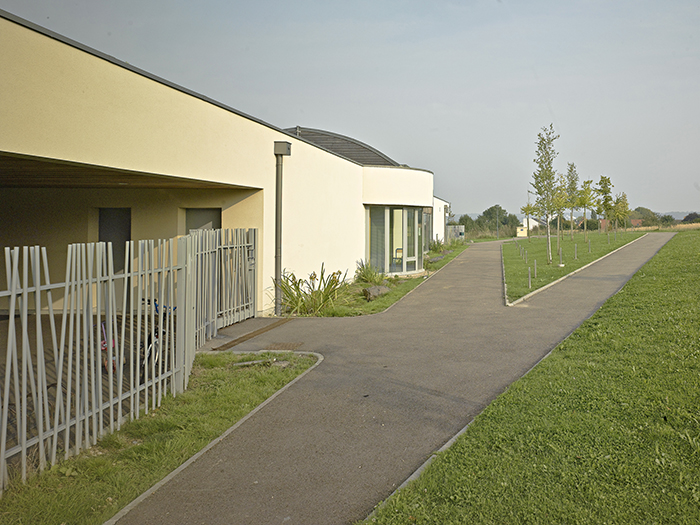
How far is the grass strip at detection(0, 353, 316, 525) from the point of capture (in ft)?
12.7

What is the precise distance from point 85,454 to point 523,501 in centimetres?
372

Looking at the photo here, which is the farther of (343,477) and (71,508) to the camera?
(343,477)

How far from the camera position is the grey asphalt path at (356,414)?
4.06m

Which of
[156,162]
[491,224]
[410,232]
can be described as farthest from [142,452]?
[491,224]

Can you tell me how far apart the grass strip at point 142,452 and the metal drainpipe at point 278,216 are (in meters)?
4.61

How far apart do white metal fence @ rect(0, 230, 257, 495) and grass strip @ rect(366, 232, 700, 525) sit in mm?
2737

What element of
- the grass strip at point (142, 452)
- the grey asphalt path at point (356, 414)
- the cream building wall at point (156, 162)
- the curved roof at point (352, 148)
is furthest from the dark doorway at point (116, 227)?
the curved roof at point (352, 148)

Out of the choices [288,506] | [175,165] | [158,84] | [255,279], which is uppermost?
[158,84]

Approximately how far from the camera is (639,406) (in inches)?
217

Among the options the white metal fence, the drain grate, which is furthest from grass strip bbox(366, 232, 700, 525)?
the drain grate

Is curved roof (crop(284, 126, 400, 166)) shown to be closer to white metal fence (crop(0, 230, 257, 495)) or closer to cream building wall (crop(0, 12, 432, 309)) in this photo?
cream building wall (crop(0, 12, 432, 309))

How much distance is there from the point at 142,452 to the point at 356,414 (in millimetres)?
2166

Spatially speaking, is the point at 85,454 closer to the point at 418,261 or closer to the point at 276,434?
the point at 276,434

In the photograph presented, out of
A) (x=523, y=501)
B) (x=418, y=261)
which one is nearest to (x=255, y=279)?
(x=523, y=501)
